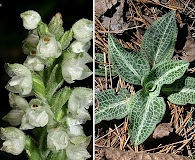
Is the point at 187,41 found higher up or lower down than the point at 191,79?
higher up

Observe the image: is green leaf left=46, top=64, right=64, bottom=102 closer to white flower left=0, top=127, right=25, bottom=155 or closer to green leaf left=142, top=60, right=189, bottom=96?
white flower left=0, top=127, right=25, bottom=155

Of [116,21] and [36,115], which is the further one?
[116,21]

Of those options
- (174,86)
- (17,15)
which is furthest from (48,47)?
(17,15)

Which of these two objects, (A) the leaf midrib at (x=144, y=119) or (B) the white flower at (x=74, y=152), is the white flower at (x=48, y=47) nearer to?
(B) the white flower at (x=74, y=152)

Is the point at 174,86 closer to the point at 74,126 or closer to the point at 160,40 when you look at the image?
the point at 160,40

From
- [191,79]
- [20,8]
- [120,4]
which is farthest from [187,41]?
[20,8]

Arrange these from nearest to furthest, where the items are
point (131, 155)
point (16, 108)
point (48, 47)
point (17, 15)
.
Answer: point (48, 47) → point (16, 108) → point (131, 155) → point (17, 15)

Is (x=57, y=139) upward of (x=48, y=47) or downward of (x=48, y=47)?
downward

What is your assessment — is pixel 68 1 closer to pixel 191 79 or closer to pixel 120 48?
pixel 120 48
